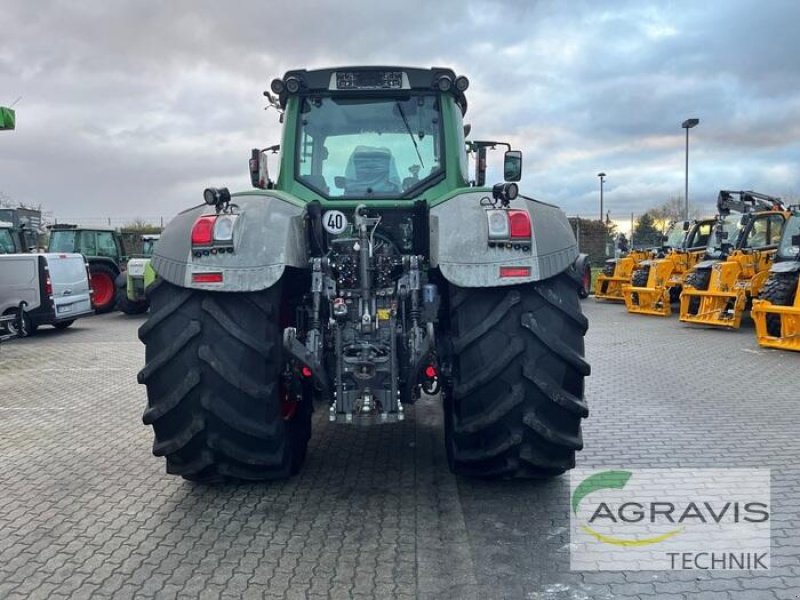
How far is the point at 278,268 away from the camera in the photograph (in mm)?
3625

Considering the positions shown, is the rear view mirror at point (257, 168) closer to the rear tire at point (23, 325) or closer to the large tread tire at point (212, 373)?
the large tread tire at point (212, 373)

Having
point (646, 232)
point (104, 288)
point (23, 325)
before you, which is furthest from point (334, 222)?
point (646, 232)

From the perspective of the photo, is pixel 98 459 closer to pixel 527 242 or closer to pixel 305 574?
pixel 305 574

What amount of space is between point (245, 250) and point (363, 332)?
0.79m

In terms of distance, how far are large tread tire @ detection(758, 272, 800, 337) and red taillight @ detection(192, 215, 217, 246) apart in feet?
30.8

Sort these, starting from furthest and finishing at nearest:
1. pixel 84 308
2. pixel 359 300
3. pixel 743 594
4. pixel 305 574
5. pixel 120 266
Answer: pixel 120 266 < pixel 84 308 < pixel 359 300 < pixel 305 574 < pixel 743 594

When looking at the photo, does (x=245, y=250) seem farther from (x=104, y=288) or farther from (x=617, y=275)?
(x=617, y=275)

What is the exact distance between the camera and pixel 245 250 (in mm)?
3660

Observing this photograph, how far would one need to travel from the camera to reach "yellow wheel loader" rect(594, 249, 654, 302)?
18312 millimetres

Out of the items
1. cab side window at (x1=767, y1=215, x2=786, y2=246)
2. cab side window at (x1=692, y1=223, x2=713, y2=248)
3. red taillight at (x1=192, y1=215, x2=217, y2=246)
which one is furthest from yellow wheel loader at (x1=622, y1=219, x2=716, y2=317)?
red taillight at (x1=192, y1=215, x2=217, y2=246)

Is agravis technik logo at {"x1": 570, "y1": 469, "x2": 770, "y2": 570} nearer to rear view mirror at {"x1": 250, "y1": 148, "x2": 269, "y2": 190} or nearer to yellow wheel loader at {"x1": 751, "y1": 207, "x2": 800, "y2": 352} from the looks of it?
rear view mirror at {"x1": 250, "y1": 148, "x2": 269, "y2": 190}

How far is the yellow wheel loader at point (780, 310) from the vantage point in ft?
32.3

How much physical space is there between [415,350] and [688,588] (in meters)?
1.72

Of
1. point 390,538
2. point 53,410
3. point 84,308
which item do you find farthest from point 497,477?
point 84,308
